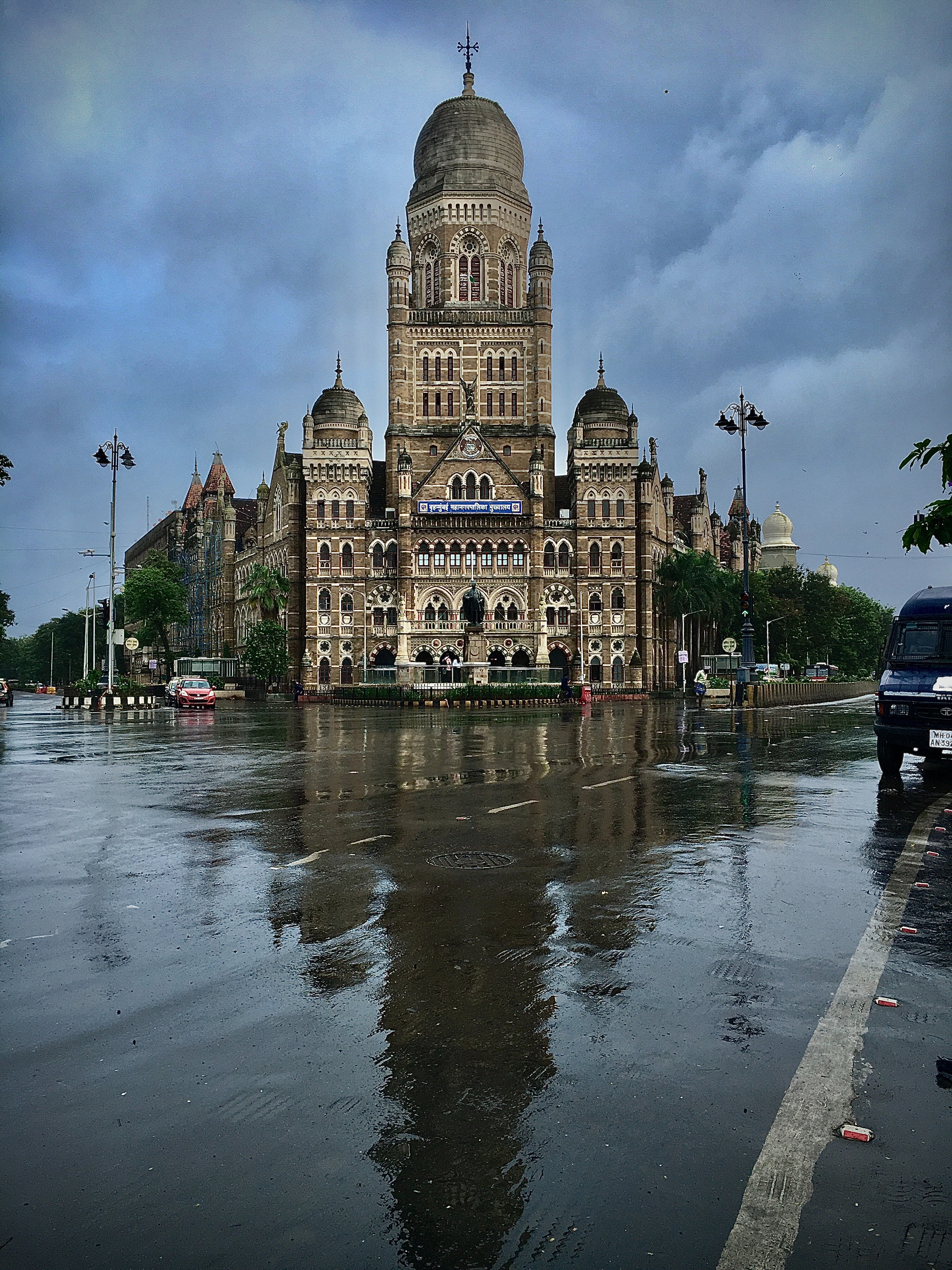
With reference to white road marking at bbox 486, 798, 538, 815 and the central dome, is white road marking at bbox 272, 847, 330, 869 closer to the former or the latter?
white road marking at bbox 486, 798, 538, 815

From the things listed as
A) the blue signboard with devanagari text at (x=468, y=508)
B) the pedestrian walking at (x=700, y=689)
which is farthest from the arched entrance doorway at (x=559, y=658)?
the pedestrian walking at (x=700, y=689)

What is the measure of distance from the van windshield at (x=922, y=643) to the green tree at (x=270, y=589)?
59.3 metres

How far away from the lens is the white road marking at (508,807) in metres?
12.1

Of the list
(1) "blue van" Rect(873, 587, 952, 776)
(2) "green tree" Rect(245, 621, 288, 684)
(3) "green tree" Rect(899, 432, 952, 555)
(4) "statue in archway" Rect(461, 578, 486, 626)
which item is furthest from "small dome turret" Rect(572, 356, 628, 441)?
(3) "green tree" Rect(899, 432, 952, 555)

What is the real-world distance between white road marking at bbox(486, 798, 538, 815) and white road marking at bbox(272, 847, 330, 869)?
112 inches

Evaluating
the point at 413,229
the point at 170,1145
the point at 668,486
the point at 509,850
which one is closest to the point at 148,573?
the point at 413,229

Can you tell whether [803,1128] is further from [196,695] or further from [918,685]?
[196,695]

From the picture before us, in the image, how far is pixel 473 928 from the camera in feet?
22.2

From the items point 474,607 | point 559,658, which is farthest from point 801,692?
point 474,607

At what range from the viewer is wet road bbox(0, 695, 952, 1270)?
328cm

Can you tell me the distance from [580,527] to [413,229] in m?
28.1

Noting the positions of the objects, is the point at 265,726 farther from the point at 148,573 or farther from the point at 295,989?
the point at 148,573

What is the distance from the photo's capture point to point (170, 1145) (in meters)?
3.74

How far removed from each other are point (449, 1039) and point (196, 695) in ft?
150
